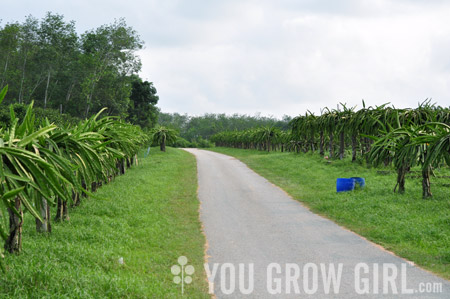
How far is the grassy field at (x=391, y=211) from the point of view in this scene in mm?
7465

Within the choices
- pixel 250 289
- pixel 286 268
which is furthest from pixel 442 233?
pixel 250 289

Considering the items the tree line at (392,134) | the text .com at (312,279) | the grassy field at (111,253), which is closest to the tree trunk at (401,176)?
the tree line at (392,134)

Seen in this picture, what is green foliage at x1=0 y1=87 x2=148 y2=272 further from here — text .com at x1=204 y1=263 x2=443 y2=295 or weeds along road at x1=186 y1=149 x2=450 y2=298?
weeds along road at x1=186 y1=149 x2=450 y2=298

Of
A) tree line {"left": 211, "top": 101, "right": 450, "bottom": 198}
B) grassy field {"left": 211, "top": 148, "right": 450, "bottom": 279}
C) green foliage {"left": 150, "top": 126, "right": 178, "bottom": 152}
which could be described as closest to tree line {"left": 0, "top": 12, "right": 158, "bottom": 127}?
green foliage {"left": 150, "top": 126, "right": 178, "bottom": 152}

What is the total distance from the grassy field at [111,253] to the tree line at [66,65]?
108 ft

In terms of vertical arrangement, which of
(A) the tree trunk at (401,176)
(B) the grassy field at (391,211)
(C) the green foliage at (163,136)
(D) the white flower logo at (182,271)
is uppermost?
(C) the green foliage at (163,136)

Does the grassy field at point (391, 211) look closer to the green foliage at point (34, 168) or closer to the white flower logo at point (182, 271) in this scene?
→ the white flower logo at point (182, 271)

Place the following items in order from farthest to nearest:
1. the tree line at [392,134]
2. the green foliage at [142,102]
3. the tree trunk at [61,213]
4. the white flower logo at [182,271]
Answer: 1. the green foliage at [142,102]
2. the tree line at [392,134]
3. the tree trunk at [61,213]
4. the white flower logo at [182,271]

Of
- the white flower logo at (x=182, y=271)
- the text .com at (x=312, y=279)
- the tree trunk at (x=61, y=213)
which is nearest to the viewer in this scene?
the text .com at (x=312, y=279)

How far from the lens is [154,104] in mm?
57281

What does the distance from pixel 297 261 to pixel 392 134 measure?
25.1ft

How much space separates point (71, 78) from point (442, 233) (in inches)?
1661

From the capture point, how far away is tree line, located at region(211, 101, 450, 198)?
1089 cm

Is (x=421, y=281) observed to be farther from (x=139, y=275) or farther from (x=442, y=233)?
(x=139, y=275)
